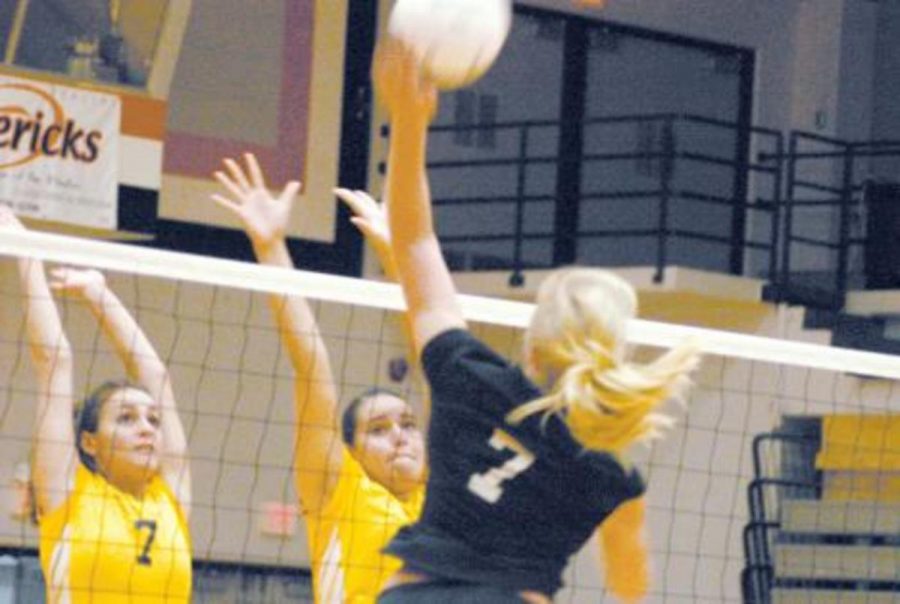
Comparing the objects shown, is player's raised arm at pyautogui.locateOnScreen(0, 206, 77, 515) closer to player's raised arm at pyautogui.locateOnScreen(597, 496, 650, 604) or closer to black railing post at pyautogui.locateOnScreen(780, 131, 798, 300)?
player's raised arm at pyautogui.locateOnScreen(597, 496, 650, 604)

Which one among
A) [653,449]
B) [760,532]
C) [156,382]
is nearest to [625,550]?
[156,382]

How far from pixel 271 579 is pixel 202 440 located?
914 mm

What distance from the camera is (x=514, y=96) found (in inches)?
682

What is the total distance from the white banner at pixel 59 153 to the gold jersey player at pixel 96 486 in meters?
7.86

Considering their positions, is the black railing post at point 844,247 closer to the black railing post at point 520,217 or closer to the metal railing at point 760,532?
the metal railing at point 760,532

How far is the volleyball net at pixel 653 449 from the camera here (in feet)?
47.1

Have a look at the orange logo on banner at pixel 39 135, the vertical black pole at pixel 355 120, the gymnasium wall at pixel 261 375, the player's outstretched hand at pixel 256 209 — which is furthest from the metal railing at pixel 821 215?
the player's outstretched hand at pixel 256 209

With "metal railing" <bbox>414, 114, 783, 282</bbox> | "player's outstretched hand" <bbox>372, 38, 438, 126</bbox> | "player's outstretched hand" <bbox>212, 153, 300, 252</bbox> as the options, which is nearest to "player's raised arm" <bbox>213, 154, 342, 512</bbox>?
"player's outstretched hand" <bbox>212, 153, 300, 252</bbox>

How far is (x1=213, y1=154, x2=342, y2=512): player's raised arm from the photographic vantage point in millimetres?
6172

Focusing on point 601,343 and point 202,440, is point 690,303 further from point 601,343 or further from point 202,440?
point 601,343

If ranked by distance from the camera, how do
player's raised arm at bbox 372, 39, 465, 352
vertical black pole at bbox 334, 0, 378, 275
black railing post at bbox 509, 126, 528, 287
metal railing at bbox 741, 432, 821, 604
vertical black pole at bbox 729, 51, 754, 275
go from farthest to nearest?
vertical black pole at bbox 729, 51, 754, 275 < vertical black pole at bbox 334, 0, 378, 275 < black railing post at bbox 509, 126, 528, 287 < metal railing at bbox 741, 432, 821, 604 < player's raised arm at bbox 372, 39, 465, 352

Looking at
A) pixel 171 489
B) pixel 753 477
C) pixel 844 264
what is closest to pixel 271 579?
pixel 753 477

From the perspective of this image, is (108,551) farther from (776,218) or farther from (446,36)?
(776,218)

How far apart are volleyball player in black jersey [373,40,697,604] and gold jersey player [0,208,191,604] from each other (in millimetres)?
2339
